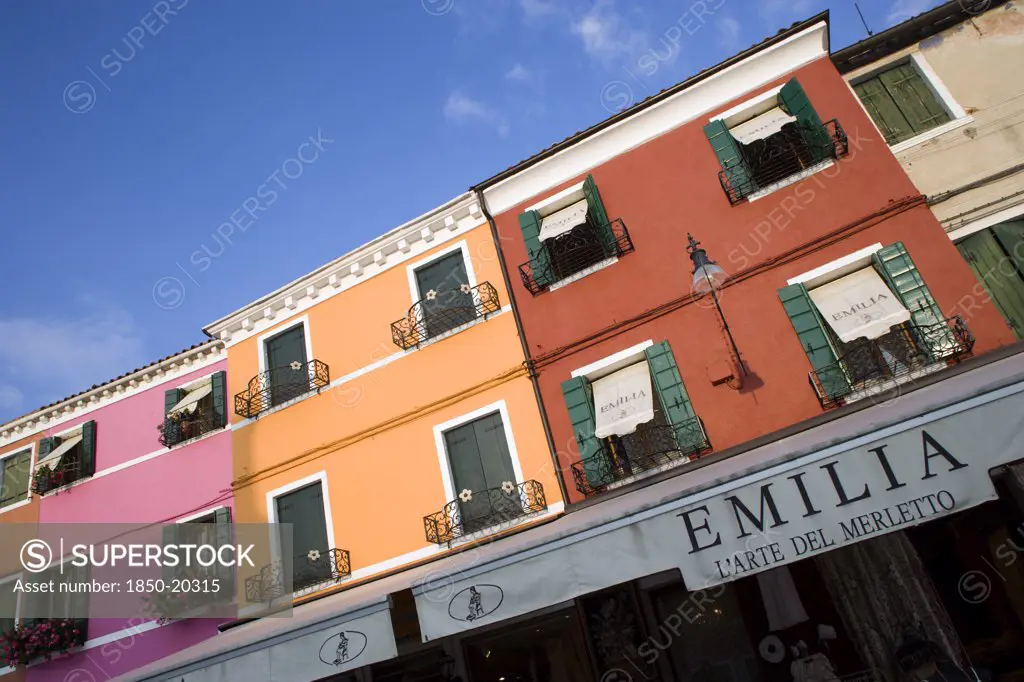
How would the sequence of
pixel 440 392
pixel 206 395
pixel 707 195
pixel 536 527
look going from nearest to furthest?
pixel 536 527 → pixel 707 195 → pixel 440 392 → pixel 206 395

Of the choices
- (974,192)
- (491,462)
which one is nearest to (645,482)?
(491,462)

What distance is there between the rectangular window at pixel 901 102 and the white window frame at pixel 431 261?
708 cm

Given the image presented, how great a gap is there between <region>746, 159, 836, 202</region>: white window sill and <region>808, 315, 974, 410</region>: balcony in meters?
2.64

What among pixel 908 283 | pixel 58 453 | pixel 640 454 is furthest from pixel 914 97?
pixel 58 453

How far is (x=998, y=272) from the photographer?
8734mm

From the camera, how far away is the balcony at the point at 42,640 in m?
12.4

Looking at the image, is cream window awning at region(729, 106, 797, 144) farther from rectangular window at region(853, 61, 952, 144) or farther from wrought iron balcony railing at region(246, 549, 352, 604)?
wrought iron balcony railing at region(246, 549, 352, 604)

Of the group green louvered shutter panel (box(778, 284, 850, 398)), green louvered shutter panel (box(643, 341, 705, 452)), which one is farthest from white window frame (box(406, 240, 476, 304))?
green louvered shutter panel (box(778, 284, 850, 398))

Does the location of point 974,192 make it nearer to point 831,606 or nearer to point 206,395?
point 831,606

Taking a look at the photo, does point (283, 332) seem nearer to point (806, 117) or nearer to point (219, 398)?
point (219, 398)

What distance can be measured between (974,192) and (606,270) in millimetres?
5356

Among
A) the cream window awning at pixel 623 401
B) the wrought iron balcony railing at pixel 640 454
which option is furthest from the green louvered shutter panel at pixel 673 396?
the cream window awning at pixel 623 401

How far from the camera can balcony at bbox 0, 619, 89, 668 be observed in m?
12.4

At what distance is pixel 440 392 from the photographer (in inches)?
442
